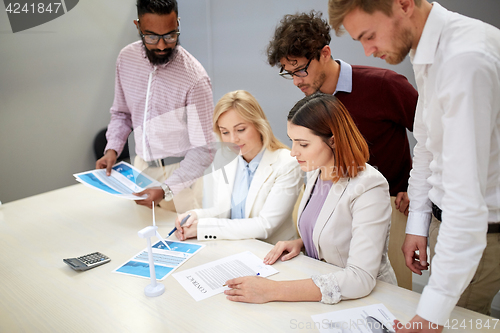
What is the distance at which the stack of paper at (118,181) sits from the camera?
4.86 feet

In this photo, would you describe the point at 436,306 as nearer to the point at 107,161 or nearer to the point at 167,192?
the point at 167,192

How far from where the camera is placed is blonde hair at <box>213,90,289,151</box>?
171 cm

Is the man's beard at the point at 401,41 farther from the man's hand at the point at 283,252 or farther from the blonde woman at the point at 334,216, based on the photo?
the man's hand at the point at 283,252

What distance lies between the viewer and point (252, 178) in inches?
68.7

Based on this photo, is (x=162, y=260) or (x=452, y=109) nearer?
(x=452, y=109)

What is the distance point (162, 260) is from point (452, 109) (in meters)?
1.08

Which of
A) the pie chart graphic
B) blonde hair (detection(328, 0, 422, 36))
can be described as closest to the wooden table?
blonde hair (detection(328, 0, 422, 36))

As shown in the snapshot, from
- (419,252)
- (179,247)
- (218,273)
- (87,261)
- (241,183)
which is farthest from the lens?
(241,183)

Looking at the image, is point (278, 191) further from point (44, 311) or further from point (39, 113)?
point (39, 113)

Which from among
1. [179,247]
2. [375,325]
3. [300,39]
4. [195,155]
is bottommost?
[179,247]

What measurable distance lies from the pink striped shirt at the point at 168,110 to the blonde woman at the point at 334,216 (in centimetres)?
39

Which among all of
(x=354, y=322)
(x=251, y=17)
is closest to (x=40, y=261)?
(x=354, y=322)

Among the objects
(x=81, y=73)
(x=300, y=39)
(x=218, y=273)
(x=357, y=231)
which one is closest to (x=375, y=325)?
(x=357, y=231)

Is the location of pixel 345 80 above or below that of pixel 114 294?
above
